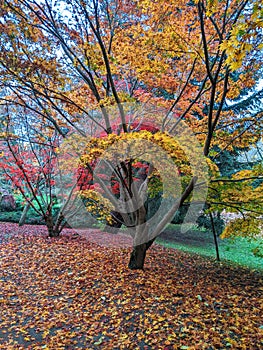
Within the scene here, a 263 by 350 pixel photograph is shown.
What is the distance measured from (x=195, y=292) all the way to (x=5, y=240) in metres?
4.52

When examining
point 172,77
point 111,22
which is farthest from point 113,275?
point 111,22

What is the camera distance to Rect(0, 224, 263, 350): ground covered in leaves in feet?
8.25

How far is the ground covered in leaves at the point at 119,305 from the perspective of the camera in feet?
8.25

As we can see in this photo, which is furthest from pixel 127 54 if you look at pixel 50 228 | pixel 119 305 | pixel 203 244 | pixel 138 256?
pixel 203 244

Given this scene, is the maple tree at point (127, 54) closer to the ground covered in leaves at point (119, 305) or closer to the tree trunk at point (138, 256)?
the tree trunk at point (138, 256)

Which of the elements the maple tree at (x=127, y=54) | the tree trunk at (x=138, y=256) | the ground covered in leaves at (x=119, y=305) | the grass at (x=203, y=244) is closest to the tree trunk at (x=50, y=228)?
the ground covered in leaves at (x=119, y=305)

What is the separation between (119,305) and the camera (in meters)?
3.15

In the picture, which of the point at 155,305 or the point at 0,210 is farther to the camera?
the point at 0,210

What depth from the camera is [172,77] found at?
504 cm

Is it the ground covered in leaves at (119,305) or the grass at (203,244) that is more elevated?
the grass at (203,244)

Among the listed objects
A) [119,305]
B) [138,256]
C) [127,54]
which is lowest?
[119,305]

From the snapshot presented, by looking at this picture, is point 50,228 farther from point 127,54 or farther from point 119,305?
point 127,54

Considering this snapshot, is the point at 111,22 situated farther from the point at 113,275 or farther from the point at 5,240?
the point at 5,240

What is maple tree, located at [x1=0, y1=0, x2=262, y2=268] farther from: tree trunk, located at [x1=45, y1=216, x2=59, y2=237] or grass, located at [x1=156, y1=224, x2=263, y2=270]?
grass, located at [x1=156, y1=224, x2=263, y2=270]
